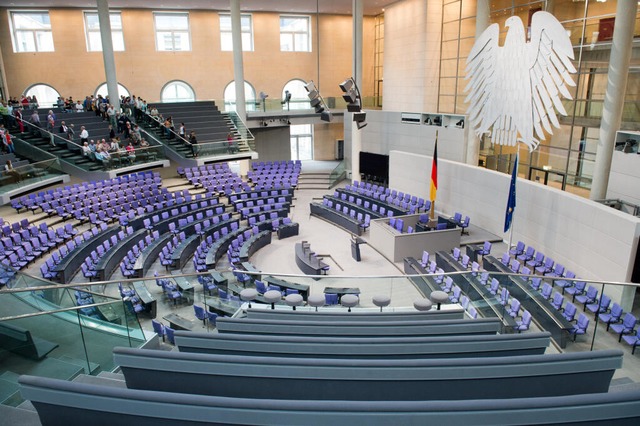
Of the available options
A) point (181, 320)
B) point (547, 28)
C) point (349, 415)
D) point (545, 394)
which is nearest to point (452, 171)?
point (547, 28)

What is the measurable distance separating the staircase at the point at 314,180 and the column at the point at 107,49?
11244mm

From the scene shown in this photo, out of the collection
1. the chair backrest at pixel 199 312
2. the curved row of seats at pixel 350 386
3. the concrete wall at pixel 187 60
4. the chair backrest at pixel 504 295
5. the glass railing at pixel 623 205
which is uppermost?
the concrete wall at pixel 187 60

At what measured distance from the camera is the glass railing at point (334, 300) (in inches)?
221

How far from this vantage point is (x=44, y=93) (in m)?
28.5

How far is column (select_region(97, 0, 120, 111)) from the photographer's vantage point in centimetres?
2375

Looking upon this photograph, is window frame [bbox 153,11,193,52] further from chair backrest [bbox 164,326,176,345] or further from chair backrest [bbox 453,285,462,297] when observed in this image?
chair backrest [bbox 453,285,462,297]

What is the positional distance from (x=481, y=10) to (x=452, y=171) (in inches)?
267

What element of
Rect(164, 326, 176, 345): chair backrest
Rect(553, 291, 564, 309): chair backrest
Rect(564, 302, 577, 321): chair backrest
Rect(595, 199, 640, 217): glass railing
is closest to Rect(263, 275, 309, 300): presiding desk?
Rect(164, 326, 176, 345): chair backrest

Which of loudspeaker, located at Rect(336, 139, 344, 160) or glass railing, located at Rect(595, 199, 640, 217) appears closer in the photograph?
glass railing, located at Rect(595, 199, 640, 217)

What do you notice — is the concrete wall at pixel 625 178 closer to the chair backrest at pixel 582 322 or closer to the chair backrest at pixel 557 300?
the chair backrest at pixel 557 300

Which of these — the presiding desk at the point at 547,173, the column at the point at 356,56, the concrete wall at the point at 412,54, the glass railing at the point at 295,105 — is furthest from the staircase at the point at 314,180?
the presiding desk at the point at 547,173

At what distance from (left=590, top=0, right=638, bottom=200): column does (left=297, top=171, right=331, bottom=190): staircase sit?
15.4m

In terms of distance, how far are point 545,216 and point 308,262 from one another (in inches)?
318

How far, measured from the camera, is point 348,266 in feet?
52.3
